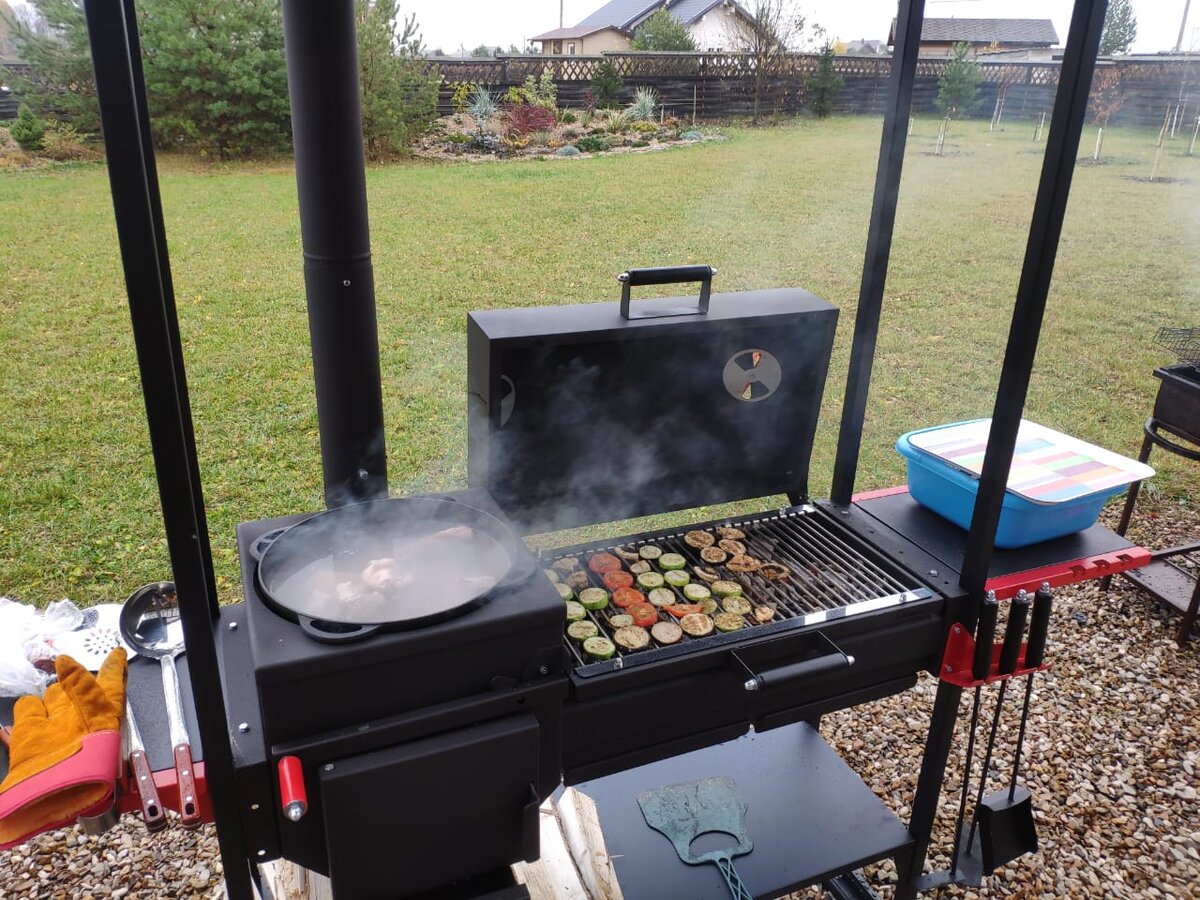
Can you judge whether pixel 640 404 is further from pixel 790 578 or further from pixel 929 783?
pixel 929 783

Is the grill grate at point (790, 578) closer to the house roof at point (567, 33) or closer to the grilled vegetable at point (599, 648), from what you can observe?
the grilled vegetable at point (599, 648)

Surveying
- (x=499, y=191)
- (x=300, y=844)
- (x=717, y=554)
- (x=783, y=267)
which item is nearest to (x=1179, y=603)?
(x=717, y=554)

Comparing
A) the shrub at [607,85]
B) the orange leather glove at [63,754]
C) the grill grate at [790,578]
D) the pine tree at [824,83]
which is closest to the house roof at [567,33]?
the shrub at [607,85]

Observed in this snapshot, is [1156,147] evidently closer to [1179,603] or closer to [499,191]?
[499,191]

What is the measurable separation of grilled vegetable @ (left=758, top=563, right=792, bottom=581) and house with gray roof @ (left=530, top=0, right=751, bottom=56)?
8531 mm

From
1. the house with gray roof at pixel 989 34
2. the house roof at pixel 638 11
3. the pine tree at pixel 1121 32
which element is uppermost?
the house roof at pixel 638 11

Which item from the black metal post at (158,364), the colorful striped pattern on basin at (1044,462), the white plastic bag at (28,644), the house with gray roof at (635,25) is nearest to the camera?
the black metal post at (158,364)

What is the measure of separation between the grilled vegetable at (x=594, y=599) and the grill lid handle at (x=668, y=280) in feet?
2.07

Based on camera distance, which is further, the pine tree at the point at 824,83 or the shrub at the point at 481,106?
the shrub at the point at 481,106

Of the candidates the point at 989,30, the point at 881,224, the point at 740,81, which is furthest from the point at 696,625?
the point at 740,81

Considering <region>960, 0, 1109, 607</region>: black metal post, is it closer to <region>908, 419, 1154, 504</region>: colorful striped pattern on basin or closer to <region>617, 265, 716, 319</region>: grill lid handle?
<region>908, 419, 1154, 504</region>: colorful striped pattern on basin

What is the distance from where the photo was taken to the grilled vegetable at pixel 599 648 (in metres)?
1.63

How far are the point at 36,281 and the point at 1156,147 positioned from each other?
46.1ft

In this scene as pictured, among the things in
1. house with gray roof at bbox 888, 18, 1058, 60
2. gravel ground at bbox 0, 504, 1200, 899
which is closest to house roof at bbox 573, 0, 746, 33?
house with gray roof at bbox 888, 18, 1058, 60
